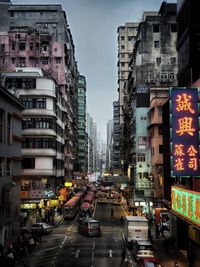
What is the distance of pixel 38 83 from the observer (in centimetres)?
6950

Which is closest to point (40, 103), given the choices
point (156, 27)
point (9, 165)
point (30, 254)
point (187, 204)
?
point (9, 165)

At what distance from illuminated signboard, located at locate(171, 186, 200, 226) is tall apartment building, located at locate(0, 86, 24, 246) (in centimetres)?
1455

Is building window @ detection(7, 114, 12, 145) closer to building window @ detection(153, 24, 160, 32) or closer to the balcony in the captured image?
the balcony

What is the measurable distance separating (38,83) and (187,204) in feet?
140

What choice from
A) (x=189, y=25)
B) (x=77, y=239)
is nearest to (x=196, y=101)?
(x=189, y=25)

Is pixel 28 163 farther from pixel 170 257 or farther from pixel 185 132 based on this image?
pixel 185 132

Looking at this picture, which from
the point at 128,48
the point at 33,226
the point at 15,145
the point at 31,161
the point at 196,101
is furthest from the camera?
the point at 128,48

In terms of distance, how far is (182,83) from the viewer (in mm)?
42062

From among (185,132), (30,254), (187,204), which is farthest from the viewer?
(30,254)

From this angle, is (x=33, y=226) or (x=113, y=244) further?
(x=33, y=226)

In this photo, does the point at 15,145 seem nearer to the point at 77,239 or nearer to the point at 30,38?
the point at 77,239

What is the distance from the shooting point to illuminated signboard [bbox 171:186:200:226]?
28.8 meters

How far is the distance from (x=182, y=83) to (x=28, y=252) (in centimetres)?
2033

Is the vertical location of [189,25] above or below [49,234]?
above
